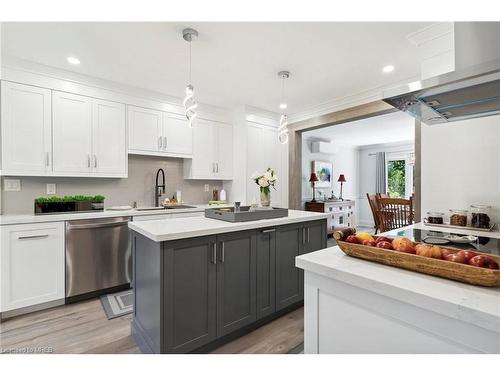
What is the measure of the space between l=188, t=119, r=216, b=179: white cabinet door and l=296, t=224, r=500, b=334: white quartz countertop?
307cm

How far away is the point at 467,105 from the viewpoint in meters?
1.34

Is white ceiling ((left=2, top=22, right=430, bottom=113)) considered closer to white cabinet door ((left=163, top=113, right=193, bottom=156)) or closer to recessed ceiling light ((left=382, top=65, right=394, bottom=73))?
recessed ceiling light ((left=382, top=65, right=394, bottom=73))

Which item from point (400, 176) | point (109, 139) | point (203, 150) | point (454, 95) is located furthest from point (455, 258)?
point (400, 176)

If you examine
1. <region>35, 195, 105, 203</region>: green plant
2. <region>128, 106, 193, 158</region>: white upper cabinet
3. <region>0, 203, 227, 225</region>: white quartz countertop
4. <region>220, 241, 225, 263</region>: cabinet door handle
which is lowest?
<region>220, 241, 225, 263</region>: cabinet door handle

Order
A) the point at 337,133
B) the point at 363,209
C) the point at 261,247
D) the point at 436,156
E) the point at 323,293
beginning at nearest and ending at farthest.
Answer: the point at 323,293
the point at 261,247
the point at 436,156
the point at 337,133
the point at 363,209

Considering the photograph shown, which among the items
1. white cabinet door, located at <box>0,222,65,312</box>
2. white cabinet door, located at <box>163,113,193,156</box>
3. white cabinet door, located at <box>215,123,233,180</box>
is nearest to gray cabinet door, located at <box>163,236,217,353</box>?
white cabinet door, located at <box>0,222,65,312</box>

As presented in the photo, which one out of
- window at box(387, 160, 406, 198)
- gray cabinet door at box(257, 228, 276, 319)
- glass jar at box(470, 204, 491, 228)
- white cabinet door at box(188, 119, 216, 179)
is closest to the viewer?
glass jar at box(470, 204, 491, 228)

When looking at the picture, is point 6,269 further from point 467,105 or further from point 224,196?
point 467,105

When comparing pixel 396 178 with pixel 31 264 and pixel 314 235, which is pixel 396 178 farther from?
pixel 31 264

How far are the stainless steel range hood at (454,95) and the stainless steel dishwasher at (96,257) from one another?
2856mm

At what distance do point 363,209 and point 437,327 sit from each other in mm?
7925

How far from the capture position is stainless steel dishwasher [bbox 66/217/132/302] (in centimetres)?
262

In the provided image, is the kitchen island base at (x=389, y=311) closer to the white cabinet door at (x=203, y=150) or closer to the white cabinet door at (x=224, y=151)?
the white cabinet door at (x=203, y=150)

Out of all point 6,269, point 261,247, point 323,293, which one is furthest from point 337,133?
point 6,269
